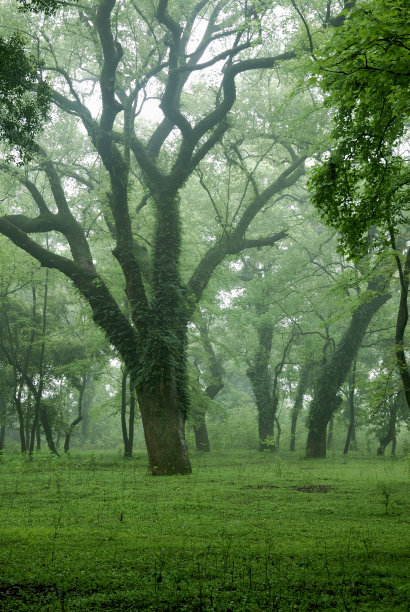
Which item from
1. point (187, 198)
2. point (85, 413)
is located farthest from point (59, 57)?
point (85, 413)

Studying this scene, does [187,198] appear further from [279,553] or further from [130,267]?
[279,553]

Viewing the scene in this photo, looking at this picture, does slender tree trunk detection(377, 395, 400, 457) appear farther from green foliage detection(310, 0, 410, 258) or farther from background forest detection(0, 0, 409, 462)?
green foliage detection(310, 0, 410, 258)

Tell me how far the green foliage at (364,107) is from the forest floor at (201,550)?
11.7 ft

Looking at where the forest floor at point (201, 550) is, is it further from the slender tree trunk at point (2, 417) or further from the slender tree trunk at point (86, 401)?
the slender tree trunk at point (86, 401)

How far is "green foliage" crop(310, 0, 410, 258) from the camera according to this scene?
4.36 meters

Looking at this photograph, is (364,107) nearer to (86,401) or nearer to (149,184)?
(149,184)

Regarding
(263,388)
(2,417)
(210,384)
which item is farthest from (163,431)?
(2,417)

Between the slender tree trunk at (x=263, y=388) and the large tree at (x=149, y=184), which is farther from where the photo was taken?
the slender tree trunk at (x=263, y=388)

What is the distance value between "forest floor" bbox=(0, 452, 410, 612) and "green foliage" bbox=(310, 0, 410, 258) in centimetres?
356

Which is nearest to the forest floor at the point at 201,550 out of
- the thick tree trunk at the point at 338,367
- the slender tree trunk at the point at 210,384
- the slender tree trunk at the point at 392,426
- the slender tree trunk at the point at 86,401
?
the thick tree trunk at the point at 338,367

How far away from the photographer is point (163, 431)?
11.1m

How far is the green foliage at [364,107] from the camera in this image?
436 cm

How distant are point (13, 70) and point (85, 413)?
32.2 meters

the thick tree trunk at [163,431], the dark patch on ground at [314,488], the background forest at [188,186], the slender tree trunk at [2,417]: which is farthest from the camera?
the slender tree trunk at [2,417]
